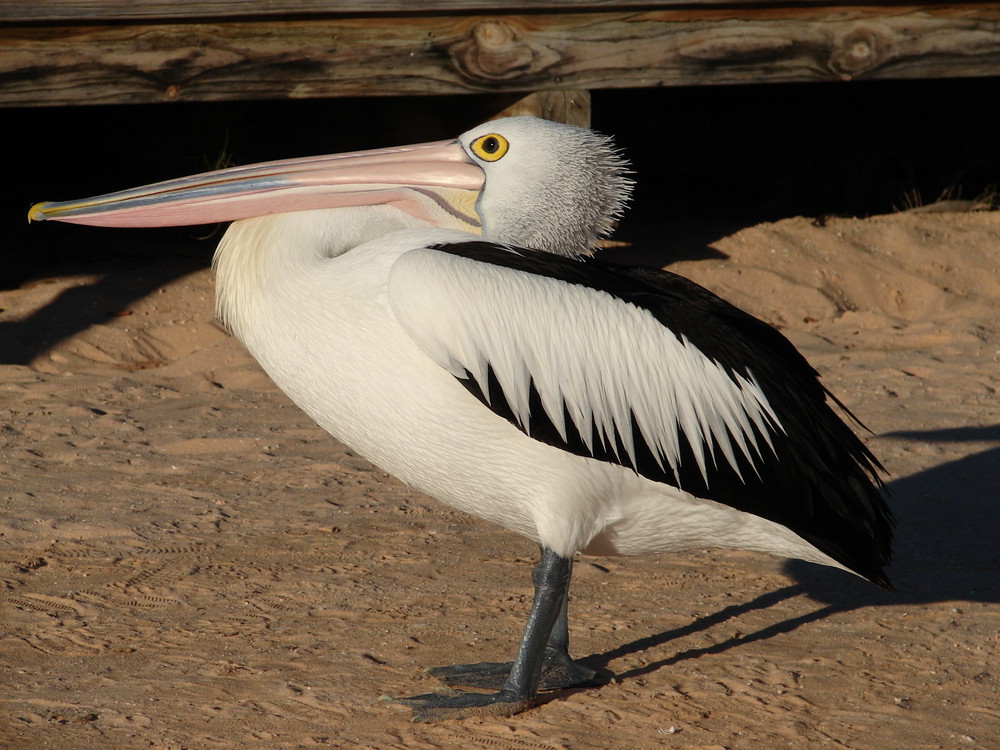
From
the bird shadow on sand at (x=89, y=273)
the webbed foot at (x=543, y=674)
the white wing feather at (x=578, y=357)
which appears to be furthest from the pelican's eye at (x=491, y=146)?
the bird shadow on sand at (x=89, y=273)

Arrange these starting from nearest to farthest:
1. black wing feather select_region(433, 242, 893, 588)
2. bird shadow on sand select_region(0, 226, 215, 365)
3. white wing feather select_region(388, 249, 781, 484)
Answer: white wing feather select_region(388, 249, 781, 484), black wing feather select_region(433, 242, 893, 588), bird shadow on sand select_region(0, 226, 215, 365)

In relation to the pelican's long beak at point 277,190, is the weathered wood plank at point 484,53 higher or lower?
higher

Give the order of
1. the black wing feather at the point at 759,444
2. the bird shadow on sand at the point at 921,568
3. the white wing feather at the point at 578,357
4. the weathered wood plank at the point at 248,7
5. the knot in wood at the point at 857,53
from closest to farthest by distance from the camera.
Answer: the white wing feather at the point at 578,357, the black wing feather at the point at 759,444, the bird shadow on sand at the point at 921,568, the weathered wood plank at the point at 248,7, the knot in wood at the point at 857,53

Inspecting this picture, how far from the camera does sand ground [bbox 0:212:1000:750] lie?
8.86 ft

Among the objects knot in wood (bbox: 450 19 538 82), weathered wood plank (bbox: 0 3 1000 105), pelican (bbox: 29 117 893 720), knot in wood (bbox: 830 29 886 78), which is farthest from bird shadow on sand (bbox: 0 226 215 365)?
knot in wood (bbox: 830 29 886 78)

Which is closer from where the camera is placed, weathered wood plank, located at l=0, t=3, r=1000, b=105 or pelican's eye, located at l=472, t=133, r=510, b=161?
pelican's eye, located at l=472, t=133, r=510, b=161

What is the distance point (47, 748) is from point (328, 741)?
1.87 feet

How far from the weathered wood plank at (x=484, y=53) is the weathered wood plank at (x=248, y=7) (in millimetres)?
92

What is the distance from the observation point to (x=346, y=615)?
3.26m

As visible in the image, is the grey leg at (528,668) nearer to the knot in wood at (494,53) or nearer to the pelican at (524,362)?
the pelican at (524,362)

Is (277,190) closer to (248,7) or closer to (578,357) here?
(578,357)

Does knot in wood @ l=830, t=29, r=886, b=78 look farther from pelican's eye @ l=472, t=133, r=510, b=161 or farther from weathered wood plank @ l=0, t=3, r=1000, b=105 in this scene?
pelican's eye @ l=472, t=133, r=510, b=161

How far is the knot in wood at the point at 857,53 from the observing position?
6.06 meters

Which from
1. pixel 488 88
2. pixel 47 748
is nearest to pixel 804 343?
pixel 488 88
